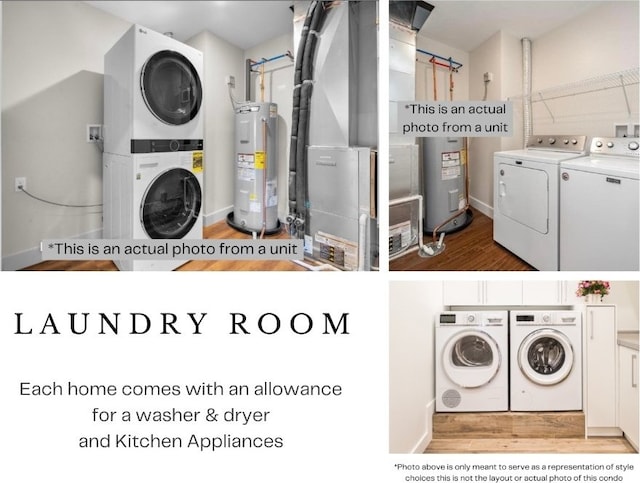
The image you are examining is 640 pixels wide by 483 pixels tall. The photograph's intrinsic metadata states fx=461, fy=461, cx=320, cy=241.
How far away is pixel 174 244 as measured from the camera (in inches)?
57.9

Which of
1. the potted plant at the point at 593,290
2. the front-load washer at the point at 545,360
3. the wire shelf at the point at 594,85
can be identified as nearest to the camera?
the wire shelf at the point at 594,85

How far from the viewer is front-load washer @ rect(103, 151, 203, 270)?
1.48 meters

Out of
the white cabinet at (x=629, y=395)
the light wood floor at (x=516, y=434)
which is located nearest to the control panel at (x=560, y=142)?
the white cabinet at (x=629, y=395)

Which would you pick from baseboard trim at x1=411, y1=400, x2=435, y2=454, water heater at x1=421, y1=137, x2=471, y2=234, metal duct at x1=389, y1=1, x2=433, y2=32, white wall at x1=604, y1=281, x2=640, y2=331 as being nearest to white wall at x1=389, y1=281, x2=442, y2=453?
baseboard trim at x1=411, y1=400, x2=435, y2=454

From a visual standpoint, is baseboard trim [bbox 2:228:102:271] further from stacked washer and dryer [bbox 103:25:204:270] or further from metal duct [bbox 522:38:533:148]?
metal duct [bbox 522:38:533:148]

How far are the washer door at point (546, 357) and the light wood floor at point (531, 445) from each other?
0.71 feet

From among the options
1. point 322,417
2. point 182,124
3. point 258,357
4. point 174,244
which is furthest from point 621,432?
point 182,124

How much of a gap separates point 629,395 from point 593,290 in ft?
1.28

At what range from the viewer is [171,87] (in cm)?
146

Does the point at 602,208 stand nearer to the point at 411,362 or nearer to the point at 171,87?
the point at 411,362

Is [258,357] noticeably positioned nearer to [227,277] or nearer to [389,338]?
[227,277]

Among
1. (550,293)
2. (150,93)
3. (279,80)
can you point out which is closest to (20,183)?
(150,93)

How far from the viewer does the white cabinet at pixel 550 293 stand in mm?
1452

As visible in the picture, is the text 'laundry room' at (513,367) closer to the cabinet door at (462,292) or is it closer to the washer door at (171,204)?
the cabinet door at (462,292)
